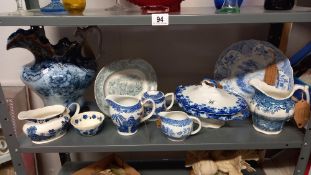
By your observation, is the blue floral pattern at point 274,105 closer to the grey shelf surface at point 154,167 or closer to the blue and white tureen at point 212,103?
the blue and white tureen at point 212,103

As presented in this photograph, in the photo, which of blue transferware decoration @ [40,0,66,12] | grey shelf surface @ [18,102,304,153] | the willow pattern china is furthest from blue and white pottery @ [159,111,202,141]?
blue transferware decoration @ [40,0,66,12]

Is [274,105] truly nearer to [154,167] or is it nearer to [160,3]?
[160,3]

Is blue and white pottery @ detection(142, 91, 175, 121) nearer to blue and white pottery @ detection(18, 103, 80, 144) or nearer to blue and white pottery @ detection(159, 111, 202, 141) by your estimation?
blue and white pottery @ detection(159, 111, 202, 141)

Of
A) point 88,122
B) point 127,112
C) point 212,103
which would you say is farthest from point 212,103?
point 88,122

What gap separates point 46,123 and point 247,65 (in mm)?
670

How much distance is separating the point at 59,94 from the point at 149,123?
302 millimetres

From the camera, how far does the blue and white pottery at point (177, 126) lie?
0.78 meters

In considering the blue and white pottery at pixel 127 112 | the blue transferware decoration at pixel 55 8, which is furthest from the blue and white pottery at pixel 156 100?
the blue transferware decoration at pixel 55 8

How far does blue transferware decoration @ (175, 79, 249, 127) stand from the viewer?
2.61 ft

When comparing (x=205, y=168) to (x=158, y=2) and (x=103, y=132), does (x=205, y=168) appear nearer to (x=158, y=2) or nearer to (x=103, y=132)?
(x=103, y=132)

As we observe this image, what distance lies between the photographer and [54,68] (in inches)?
31.7

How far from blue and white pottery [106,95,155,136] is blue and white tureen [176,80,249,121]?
4.5 inches

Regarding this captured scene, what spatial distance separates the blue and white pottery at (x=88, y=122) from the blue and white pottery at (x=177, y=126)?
199 mm

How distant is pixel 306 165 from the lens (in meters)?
0.87
